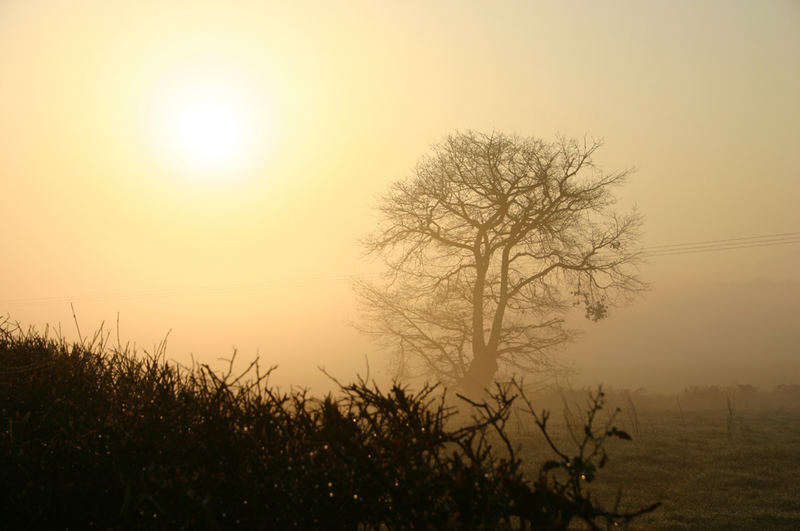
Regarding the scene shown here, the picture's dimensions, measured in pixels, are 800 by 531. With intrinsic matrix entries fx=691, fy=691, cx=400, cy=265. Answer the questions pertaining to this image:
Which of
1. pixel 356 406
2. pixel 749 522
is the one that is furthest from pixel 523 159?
pixel 356 406

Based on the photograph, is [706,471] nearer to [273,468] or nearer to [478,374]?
[478,374]

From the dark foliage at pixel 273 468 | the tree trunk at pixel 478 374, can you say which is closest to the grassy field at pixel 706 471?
the tree trunk at pixel 478 374

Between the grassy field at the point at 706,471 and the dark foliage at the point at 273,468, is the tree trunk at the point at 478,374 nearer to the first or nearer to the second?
the grassy field at the point at 706,471

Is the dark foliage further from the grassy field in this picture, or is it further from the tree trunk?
the tree trunk

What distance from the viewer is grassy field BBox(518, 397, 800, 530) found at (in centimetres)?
1278

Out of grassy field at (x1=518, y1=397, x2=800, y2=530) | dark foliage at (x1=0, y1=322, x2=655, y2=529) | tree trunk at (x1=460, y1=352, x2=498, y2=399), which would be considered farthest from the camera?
tree trunk at (x1=460, y1=352, x2=498, y2=399)

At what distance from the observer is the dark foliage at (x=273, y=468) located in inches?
124

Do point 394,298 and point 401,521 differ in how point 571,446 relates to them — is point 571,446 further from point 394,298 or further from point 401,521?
point 401,521

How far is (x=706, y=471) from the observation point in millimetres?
16938

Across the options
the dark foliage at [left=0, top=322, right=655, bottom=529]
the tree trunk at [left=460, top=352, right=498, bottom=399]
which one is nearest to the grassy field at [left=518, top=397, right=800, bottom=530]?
the tree trunk at [left=460, top=352, right=498, bottom=399]

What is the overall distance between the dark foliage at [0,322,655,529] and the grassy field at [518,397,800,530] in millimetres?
9622

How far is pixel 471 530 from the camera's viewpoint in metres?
Result: 3.00

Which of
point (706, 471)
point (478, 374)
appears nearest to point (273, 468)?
point (706, 471)

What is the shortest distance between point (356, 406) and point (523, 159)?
987 inches
